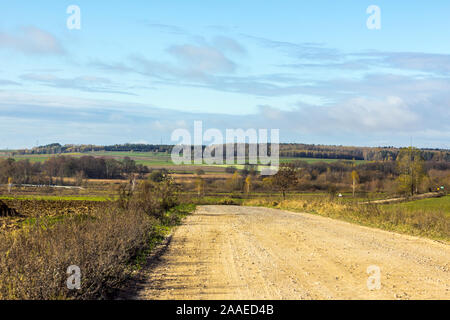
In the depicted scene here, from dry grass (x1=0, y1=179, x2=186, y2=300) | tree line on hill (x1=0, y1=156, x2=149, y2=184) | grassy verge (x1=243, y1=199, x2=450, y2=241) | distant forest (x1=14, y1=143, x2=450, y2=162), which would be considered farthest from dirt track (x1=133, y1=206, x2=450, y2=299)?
distant forest (x1=14, y1=143, x2=450, y2=162)

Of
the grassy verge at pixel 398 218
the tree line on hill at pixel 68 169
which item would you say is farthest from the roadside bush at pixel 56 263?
the tree line on hill at pixel 68 169

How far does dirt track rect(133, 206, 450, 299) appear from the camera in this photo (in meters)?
8.84

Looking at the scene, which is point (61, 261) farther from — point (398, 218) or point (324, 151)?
point (324, 151)

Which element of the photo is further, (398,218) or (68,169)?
(68,169)

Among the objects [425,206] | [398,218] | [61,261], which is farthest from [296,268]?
[425,206]

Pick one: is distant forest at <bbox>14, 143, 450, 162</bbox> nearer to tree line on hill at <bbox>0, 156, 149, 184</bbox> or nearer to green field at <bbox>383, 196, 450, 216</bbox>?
tree line on hill at <bbox>0, 156, 149, 184</bbox>

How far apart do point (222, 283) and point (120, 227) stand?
5000mm

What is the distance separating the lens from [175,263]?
12.4m

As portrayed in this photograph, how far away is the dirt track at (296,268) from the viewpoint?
884 centimetres

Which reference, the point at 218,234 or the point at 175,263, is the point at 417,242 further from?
the point at 175,263

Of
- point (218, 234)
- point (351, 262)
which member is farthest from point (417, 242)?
point (218, 234)

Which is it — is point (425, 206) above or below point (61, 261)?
below

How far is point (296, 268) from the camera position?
11547 mm

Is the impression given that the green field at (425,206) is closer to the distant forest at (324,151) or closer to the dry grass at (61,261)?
the dry grass at (61,261)
